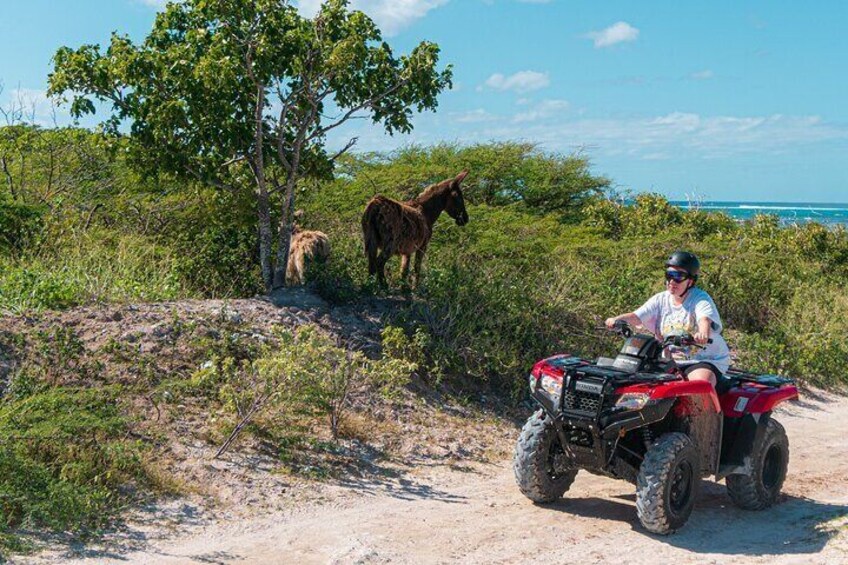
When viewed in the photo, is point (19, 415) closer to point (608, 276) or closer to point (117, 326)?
point (117, 326)

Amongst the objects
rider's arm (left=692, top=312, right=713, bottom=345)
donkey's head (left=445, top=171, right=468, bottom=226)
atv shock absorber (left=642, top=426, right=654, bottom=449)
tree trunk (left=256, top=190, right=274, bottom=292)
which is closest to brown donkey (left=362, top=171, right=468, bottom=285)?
donkey's head (left=445, top=171, right=468, bottom=226)

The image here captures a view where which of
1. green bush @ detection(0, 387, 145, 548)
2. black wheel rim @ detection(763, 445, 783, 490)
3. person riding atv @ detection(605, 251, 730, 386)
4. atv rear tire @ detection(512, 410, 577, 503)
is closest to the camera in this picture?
green bush @ detection(0, 387, 145, 548)

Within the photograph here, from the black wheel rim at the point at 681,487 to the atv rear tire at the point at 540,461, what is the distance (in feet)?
2.63

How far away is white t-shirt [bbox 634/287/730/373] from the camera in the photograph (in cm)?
742

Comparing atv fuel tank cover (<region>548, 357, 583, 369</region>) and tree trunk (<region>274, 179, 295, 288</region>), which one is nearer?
atv fuel tank cover (<region>548, 357, 583, 369</region>)

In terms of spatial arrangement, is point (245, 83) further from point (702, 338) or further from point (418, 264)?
point (702, 338)

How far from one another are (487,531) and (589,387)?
1256 millimetres

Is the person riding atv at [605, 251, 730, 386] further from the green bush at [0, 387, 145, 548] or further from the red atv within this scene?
the green bush at [0, 387, 145, 548]

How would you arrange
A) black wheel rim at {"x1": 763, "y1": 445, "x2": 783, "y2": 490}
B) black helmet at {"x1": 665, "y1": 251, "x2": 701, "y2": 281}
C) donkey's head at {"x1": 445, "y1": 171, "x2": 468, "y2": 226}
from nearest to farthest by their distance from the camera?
black helmet at {"x1": 665, "y1": 251, "x2": 701, "y2": 281} → black wheel rim at {"x1": 763, "y1": 445, "x2": 783, "y2": 490} → donkey's head at {"x1": 445, "y1": 171, "x2": 468, "y2": 226}

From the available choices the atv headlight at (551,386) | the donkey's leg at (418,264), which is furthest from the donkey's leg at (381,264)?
the atv headlight at (551,386)

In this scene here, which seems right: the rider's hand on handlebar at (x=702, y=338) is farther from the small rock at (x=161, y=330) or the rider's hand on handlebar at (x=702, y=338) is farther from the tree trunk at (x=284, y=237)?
the tree trunk at (x=284, y=237)

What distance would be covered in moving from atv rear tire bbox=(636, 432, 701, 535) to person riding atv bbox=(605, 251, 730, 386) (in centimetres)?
67

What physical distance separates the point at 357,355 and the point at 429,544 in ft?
9.46

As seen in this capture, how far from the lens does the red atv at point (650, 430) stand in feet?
21.9
